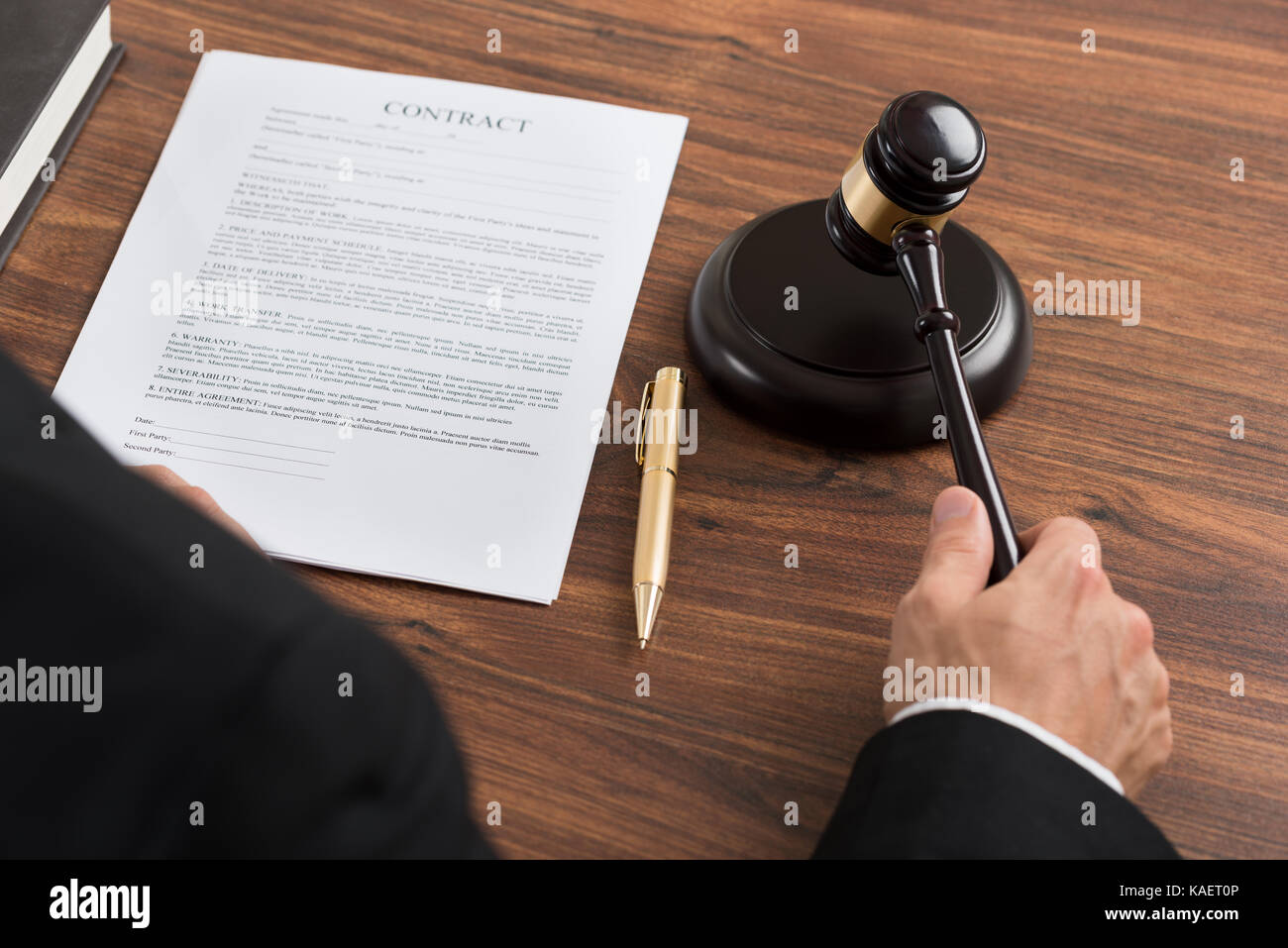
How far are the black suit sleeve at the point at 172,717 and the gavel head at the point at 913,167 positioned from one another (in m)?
0.43

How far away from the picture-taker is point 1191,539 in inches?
25.6

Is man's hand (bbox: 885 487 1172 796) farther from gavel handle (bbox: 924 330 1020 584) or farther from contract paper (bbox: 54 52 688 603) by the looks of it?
contract paper (bbox: 54 52 688 603)

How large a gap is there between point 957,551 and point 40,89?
0.74 meters

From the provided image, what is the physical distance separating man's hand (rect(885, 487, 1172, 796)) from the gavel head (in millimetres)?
178

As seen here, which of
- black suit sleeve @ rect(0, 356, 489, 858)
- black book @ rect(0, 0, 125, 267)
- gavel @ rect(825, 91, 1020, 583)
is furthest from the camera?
black book @ rect(0, 0, 125, 267)

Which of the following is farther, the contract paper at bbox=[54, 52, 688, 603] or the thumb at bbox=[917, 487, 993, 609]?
the contract paper at bbox=[54, 52, 688, 603]

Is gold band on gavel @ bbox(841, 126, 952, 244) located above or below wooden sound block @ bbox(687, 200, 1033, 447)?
above

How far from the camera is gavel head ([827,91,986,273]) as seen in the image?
1.99 ft

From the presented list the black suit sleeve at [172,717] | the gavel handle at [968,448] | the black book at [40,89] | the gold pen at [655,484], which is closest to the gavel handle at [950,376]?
the gavel handle at [968,448]

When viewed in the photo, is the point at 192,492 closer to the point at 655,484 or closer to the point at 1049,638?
the point at 655,484

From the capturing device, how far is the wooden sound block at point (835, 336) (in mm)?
658

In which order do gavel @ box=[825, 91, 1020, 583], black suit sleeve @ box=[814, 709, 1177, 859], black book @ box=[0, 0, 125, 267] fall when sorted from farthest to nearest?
black book @ box=[0, 0, 125, 267] → gavel @ box=[825, 91, 1020, 583] → black suit sleeve @ box=[814, 709, 1177, 859]

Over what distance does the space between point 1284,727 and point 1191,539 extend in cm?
12

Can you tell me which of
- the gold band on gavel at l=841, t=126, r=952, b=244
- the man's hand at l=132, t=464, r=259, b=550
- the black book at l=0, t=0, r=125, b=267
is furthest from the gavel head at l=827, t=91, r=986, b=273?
the black book at l=0, t=0, r=125, b=267
